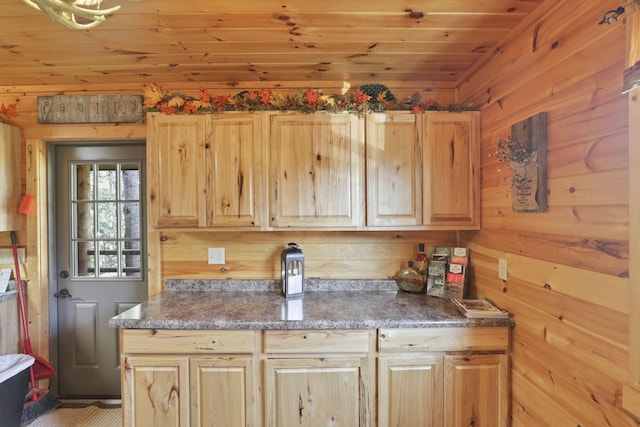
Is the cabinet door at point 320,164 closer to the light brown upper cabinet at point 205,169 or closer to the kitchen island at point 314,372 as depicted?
the light brown upper cabinet at point 205,169

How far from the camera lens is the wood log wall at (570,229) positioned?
99cm

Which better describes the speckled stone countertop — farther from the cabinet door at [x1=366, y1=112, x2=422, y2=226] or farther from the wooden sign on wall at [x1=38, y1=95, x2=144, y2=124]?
the wooden sign on wall at [x1=38, y1=95, x2=144, y2=124]

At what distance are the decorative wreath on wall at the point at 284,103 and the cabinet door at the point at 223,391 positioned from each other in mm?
1468

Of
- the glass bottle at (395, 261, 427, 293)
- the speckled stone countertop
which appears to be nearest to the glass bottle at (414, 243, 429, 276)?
the glass bottle at (395, 261, 427, 293)

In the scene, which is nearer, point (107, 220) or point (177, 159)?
point (177, 159)

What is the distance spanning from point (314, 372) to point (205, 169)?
134 centimetres

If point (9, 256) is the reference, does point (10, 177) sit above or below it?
above

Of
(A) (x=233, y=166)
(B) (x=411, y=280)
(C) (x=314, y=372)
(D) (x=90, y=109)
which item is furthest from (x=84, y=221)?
(B) (x=411, y=280)

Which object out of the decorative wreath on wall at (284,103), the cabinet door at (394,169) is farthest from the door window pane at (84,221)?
the cabinet door at (394,169)

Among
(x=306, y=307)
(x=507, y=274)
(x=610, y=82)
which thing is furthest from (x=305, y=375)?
(x=610, y=82)

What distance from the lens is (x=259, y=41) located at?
167cm

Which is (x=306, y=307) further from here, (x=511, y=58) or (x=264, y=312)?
(x=511, y=58)

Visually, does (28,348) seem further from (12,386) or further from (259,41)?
(259,41)

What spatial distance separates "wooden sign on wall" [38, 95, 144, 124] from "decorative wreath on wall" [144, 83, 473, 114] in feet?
1.38
